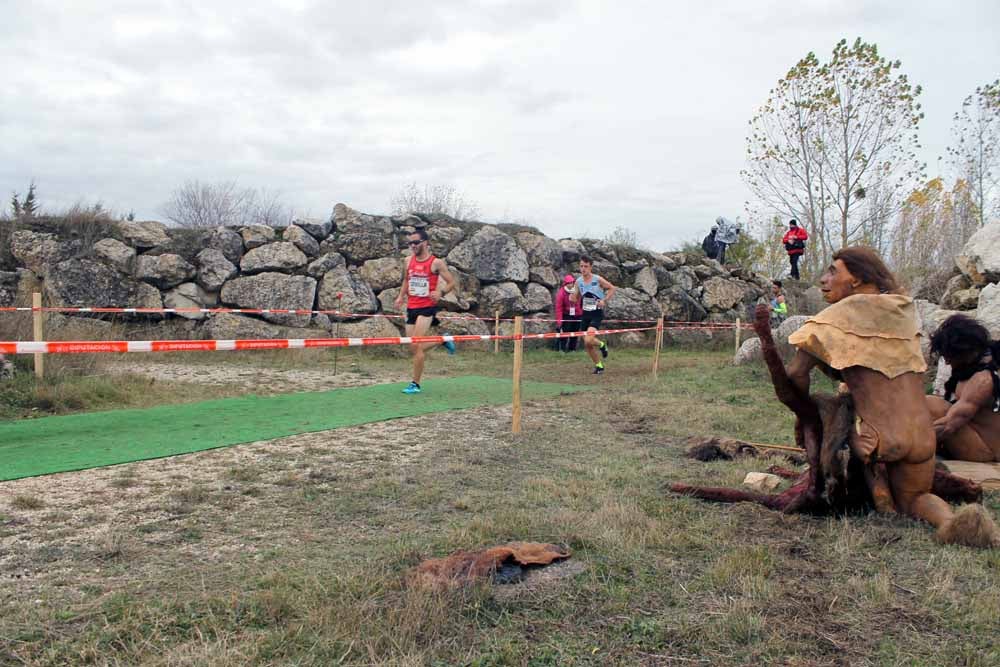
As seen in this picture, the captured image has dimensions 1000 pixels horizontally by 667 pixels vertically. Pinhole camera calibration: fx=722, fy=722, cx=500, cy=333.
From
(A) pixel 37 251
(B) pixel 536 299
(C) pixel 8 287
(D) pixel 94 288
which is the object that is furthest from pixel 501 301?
(C) pixel 8 287

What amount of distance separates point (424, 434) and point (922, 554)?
3840 mm

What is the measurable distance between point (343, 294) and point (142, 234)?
3843mm

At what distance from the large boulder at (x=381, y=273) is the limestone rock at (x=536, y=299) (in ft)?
9.31

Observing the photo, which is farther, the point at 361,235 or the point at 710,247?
the point at 710,247

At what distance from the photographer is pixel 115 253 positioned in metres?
13.1

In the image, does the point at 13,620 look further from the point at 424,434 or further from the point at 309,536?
the point at 424,434

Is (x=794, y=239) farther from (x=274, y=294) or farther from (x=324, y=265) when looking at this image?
(x=274, y=294)

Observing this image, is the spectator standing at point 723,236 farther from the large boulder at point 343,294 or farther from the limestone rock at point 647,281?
the large boulder at point 343,294

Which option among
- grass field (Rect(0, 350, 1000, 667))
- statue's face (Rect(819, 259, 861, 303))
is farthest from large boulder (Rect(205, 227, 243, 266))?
statue's face (Rect(819, 259, 861, 303))

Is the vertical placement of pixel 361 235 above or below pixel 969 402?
above

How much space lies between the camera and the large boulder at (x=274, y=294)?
1362 centimetres

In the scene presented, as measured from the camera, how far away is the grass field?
218cm

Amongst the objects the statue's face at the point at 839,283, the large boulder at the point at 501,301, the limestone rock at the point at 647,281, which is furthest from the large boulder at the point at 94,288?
the statue's face at the point at 839,283

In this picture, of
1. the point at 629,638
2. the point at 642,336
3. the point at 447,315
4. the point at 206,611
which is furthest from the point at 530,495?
the point at 642,336
